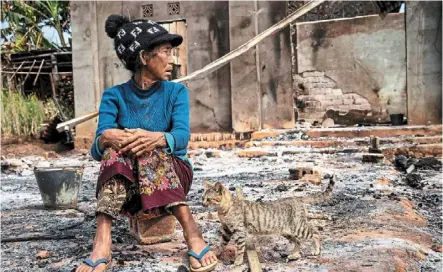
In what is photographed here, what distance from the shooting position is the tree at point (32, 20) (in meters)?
17.9

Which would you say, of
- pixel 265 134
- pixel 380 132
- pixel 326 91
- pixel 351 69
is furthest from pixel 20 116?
pixel 380 132

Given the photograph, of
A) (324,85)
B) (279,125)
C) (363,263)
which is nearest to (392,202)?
(363,263)

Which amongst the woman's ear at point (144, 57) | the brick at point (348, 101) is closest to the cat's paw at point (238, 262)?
the woman's ear at point (144, 57)

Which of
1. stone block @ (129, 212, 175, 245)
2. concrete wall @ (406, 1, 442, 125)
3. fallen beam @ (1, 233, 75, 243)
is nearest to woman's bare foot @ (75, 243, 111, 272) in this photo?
stone block @ (129, 212, 175, 245)

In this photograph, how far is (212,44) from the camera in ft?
35.9

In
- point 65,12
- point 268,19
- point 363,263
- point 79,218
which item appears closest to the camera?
point 363,263

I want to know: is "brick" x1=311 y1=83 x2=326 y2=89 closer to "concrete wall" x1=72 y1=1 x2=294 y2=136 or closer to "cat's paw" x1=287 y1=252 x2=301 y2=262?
"concrete wall" x1=72 y1=1 x2=294 y2=136

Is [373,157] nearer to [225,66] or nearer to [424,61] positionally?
[424,61]

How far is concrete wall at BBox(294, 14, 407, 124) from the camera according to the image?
40.8 feet

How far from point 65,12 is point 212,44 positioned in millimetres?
10641

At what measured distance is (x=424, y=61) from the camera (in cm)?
1022

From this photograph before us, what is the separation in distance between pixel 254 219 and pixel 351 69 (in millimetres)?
10634

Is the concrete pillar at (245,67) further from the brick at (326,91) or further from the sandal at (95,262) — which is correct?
the sandal at (95,262)

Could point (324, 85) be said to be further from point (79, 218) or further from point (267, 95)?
point (79, 218)
